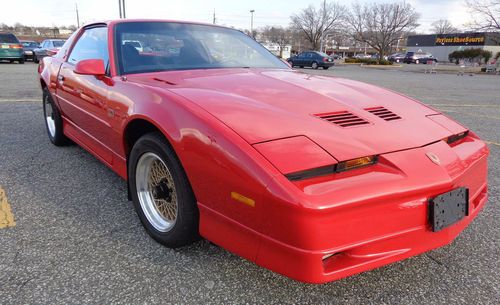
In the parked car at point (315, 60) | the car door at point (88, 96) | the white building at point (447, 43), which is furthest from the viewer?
the white building at point (447, 43)

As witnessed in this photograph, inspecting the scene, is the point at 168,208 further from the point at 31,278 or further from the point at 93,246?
the point at 31,278

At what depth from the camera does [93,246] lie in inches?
89.6

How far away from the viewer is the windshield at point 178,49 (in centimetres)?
285

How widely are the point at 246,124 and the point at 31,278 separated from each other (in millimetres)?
1340

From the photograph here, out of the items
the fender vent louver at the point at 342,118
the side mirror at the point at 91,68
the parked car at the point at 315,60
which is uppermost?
the side mirror at the point at 91,68

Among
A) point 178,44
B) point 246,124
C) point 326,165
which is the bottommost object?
point 326,165

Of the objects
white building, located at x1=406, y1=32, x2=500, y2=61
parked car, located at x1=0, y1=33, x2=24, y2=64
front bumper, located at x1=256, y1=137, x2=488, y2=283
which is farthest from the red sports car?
white building, located at x1=406, y1=32, x2=500, y2=61

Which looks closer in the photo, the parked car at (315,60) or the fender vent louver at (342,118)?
the fender vent louver at (342,118)

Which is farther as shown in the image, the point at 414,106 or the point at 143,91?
the point at 414,106

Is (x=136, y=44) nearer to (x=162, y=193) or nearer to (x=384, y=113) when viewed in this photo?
(x=162, y=193)

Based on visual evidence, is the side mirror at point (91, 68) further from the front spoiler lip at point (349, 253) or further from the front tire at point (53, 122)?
the front spoiler lip at point (349, 253)

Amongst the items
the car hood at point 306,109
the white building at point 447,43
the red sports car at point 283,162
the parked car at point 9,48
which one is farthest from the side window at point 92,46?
the white building at point 447,43

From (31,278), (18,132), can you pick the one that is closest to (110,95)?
(31,278)

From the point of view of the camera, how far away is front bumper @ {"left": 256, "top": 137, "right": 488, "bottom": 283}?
1.50 metres
